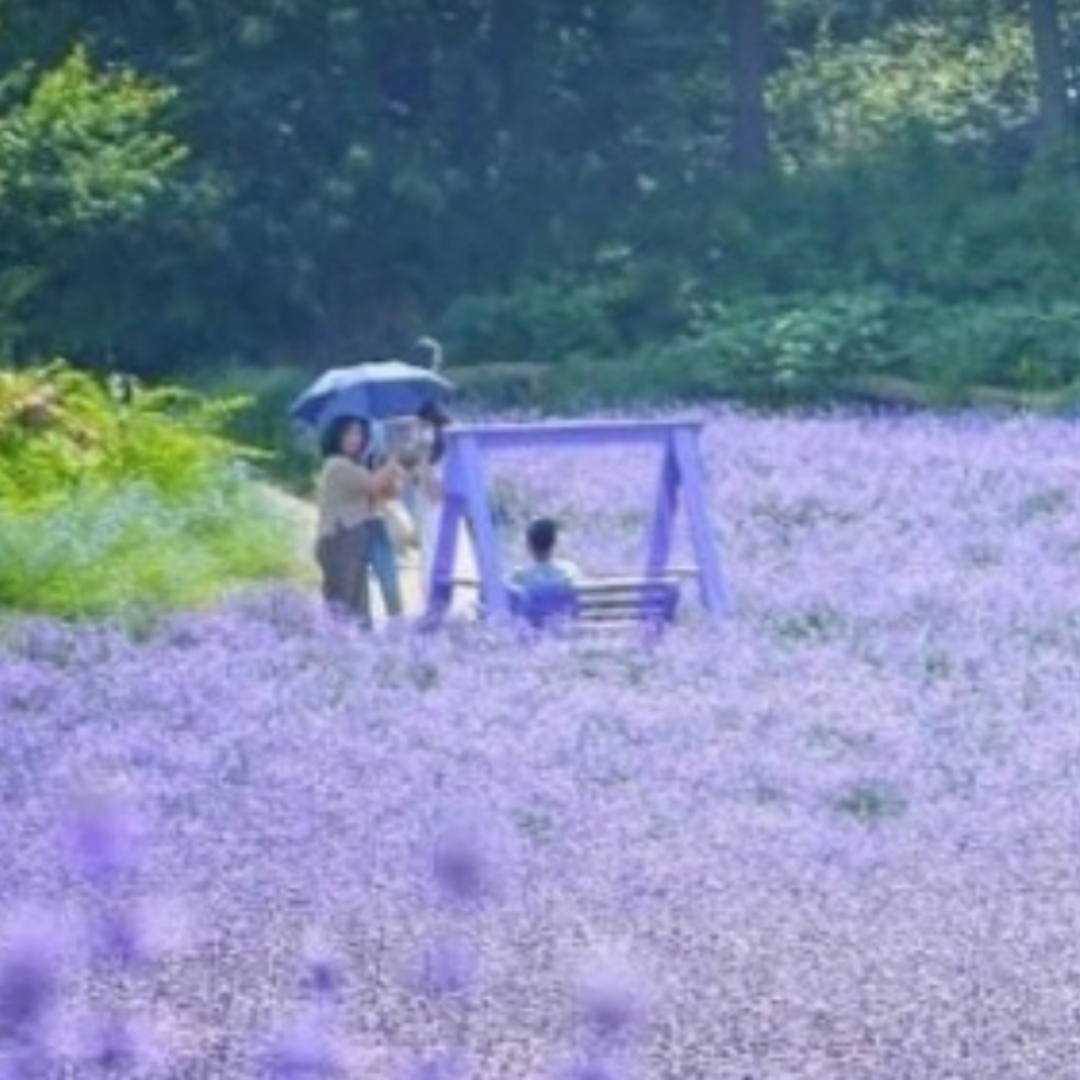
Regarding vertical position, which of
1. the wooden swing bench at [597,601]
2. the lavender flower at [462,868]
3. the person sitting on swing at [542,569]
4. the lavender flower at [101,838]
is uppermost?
the lavender flower at [101,838]

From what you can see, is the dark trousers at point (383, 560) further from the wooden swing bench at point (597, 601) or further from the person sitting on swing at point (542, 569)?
the wooden swing bench at point (597, 601)

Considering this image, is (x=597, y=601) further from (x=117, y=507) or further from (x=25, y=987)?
(x=25, y=987)

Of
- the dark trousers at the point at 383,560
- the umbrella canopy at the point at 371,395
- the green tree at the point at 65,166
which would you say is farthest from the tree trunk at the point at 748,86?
the dark trousers at the point at 383,560

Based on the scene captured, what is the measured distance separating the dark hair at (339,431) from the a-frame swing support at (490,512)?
1.21 feet

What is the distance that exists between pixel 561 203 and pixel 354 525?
717 inches

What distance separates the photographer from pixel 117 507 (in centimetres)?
1455

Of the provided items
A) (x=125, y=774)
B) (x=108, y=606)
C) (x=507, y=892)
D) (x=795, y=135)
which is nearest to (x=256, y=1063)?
(x=507, y=892)

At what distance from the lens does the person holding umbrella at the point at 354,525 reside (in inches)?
558

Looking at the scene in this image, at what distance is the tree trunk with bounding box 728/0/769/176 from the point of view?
107ft

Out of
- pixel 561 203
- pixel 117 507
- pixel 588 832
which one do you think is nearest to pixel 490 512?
pixel 117 507

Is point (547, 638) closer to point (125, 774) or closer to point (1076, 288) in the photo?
point (125, 774)

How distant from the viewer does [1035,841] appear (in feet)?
26.1

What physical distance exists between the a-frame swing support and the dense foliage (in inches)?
31.1

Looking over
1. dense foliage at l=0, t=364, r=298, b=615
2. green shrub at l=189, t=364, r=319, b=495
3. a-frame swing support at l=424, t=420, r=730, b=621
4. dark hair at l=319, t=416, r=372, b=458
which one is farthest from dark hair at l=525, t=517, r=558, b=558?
green shrub at l=189, t=364, r=319, b=495
